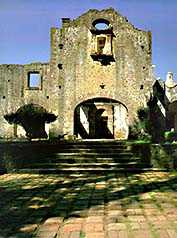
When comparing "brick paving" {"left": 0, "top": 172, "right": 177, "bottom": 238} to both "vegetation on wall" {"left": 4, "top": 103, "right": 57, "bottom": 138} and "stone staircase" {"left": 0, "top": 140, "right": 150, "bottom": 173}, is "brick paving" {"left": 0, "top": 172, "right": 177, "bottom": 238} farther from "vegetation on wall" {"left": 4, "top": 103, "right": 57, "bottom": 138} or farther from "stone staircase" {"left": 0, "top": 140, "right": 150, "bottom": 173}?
"vegetation on wall" {"left": 4, "top": 103, "right": 57, "bottom": 138}

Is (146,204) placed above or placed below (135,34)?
below

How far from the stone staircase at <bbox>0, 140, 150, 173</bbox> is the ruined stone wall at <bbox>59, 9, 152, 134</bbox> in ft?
22.5

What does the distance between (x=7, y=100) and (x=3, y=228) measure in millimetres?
20950

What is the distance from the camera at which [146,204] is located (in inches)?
246

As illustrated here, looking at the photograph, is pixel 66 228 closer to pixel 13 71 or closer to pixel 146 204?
pixel 146 204

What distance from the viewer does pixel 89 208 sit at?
5969mm

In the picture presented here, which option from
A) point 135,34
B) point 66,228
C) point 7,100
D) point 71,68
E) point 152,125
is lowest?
point 66,228

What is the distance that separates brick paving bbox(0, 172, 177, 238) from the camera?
15.0 feet

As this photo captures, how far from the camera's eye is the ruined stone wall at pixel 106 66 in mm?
21578

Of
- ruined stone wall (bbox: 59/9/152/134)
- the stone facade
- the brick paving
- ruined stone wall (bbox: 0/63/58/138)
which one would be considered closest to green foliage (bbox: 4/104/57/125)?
the stone facade

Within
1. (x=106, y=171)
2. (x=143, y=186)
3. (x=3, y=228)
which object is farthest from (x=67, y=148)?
(x=3, y=228)

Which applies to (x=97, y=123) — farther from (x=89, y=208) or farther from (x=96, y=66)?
(x=89, y=208)

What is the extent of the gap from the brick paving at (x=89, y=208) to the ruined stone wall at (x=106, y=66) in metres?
12.4

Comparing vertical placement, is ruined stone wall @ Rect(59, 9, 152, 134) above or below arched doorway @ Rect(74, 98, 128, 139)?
above
